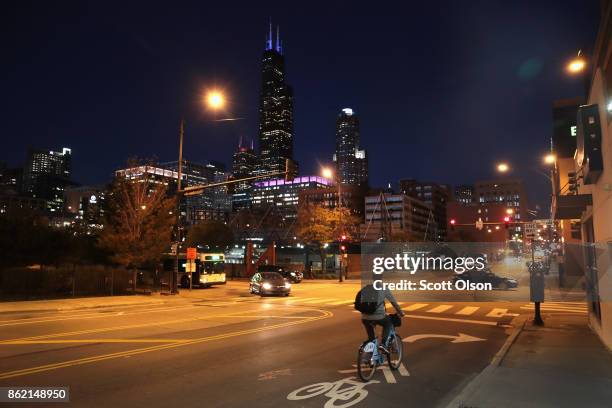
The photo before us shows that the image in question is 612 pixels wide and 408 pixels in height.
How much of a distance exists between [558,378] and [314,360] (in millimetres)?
4741

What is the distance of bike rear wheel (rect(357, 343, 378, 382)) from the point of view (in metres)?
8.66

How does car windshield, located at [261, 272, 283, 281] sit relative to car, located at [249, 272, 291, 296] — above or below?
above

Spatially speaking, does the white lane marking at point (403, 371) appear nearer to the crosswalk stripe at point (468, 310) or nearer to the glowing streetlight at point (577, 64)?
the glowing streetlight at point (577, 64)

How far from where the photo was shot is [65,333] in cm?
1374

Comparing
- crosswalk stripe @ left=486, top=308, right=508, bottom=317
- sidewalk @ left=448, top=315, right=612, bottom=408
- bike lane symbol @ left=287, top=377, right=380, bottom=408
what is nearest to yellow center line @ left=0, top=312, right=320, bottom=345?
crosswalk stripe @ left=486, top=308, right=508, bottom=317

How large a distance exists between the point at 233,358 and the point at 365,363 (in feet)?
10.2

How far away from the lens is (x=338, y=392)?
7902 mm

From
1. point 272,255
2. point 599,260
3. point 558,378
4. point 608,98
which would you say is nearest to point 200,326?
point 558,378

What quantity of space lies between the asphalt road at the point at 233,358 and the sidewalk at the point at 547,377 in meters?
0.62

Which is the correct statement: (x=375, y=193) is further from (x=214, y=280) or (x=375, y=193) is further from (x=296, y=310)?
(x=296, y=310)

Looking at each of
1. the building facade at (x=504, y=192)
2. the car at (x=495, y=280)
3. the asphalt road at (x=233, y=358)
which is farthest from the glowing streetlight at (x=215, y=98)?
the building facade at (x=504, y=192)

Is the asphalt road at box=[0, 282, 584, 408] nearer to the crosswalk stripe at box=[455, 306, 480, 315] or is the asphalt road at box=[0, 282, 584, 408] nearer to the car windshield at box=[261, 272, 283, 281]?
the crosswalk stripe at box=[455, 306, 480, 315]

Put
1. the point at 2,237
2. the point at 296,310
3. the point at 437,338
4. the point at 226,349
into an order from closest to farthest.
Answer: the point at 226,349 → the point at 437,338 → the point at 296,310 → the point at 2,237

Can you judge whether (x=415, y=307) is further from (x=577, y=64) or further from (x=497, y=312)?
(x=577, y=64)
